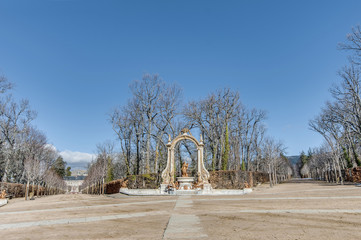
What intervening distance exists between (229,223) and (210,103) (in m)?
26.8

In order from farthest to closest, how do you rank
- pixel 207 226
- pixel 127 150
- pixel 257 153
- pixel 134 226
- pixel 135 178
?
1. pixel 257 153
2. pixel 127 150
3. pixel 135 178
4. pixel 134 226
5. pixel 207 226

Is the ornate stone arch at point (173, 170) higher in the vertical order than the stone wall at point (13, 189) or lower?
higher

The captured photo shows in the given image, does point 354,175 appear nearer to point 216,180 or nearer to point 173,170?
point 216,180

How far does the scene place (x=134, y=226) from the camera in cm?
527

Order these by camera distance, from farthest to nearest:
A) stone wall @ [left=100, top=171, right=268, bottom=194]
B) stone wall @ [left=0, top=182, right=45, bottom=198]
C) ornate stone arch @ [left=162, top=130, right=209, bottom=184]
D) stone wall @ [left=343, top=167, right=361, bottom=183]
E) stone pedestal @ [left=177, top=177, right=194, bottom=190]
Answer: stone wall @ [left=343, top=167, right=361, bottom=183], stone wall @ [left=0, top=182, right=45, bottom=198], stone wall @ [left=100, top=171, right=268, bottom=194], ornate stone arch @ [left=162, top=130, right=209, bottom=184], stone pedestal @ [left=177, top=177, right=194, bottom=190]

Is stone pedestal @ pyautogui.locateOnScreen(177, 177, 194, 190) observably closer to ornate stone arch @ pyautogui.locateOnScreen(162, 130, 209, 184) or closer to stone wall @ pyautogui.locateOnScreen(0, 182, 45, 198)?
ornate stone arch @ pyautogui.locateOnScreen(162, 130, 209, 184)

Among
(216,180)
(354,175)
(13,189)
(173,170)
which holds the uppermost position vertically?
(173,170)

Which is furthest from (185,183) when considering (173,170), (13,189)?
(13,189)

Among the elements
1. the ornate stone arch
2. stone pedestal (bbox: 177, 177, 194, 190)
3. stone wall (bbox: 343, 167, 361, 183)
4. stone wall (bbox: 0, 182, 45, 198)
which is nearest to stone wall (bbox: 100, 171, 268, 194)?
the ornate stone arch

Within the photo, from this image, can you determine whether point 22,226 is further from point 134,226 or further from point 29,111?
point 29,111

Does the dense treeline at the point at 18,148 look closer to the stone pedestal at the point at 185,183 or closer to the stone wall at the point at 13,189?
the stone wall at the point at 13,189

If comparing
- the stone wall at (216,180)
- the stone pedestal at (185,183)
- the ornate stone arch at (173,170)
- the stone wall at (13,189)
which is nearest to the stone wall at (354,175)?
the stone wall at (216,180)

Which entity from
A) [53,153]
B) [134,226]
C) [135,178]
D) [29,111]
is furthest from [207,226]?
[53,153]

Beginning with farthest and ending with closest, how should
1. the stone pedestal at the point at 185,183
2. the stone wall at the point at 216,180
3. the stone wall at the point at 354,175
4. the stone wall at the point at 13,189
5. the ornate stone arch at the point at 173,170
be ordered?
1. the stone wall at the point at 354,175
2. the stone wall at the point at 13,189
3. the stone wall at the point at 216,180
4. the ornate stone arch at the point at 173,170
5. the stone pedestal at the point at 185,183
